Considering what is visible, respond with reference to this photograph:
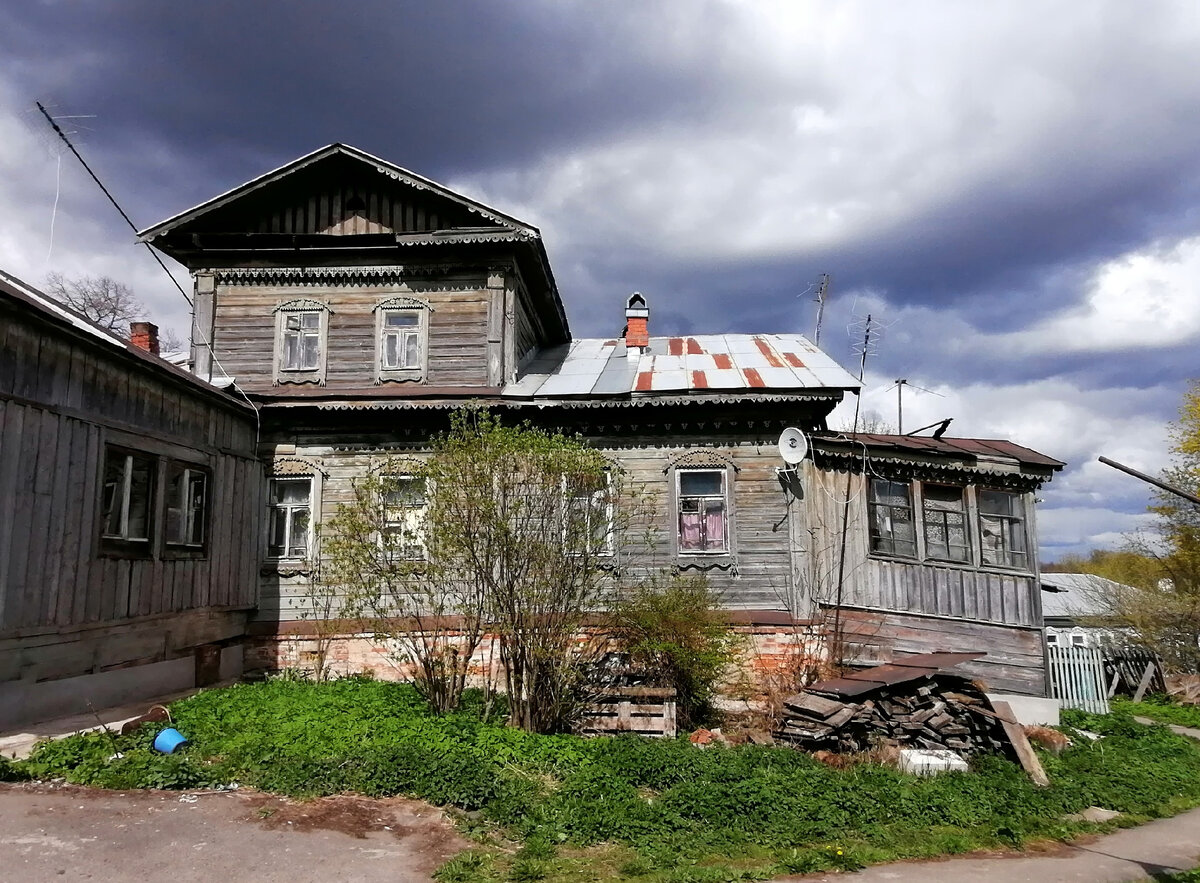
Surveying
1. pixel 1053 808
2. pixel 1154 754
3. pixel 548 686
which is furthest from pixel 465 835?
pixel 1154 754

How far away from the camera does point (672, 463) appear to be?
1309 centimetres

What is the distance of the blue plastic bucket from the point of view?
306 inches

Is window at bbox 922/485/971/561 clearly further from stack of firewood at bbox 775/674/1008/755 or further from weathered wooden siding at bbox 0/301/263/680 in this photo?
weathered wooden siding at bbox 0/301/263/680

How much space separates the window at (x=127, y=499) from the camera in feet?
32.3

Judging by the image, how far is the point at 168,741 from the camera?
782 centimetres

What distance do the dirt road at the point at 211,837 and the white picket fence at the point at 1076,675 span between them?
13.1m

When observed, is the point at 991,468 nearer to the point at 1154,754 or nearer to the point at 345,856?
the point at 1154,754

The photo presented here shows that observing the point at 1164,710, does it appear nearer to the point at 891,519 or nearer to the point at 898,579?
the point at 898,579

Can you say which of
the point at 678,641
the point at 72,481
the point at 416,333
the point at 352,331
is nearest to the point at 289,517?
the point at 352,331

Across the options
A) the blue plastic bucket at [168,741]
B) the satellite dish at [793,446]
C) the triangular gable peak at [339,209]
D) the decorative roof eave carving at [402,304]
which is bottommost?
the blue plastic bucket at [168,741]

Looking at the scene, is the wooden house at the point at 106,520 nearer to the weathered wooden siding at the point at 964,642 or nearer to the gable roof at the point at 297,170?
the gable roof at the point at 297,170

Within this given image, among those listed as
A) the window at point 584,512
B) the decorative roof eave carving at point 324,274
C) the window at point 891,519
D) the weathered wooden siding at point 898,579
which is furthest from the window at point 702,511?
the decorative roof eave carving at point 324,274

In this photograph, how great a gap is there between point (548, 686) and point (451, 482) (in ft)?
8.96

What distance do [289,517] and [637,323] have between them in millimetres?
7656
